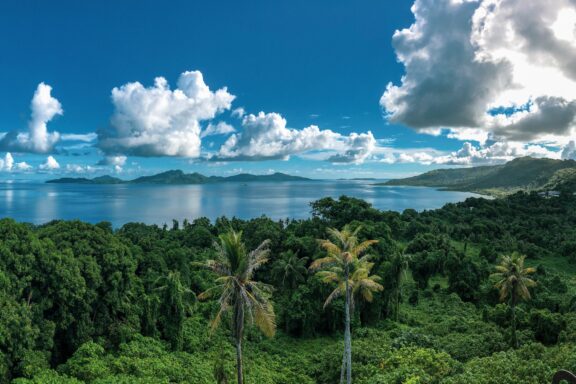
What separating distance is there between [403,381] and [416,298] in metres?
33.1

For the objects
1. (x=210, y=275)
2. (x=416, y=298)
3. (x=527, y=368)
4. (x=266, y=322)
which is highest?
(x=266, y=322)

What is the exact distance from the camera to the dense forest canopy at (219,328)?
18719 millimetres

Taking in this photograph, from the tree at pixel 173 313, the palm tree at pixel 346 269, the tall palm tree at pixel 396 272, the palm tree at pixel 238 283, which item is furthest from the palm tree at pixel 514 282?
the tree at pixel 173 313

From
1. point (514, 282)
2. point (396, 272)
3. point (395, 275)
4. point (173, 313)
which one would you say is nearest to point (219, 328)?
point (173, 313)

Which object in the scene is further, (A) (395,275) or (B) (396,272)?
(A) (395,275)

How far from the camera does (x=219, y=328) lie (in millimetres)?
33594

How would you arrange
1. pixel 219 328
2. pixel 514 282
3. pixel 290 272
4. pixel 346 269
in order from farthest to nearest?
pixel 290 272, pixel 219 328, pixel 514 282, pixel 346 269

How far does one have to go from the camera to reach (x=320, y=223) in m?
60.9

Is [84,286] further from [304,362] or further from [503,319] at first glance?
[503,319]

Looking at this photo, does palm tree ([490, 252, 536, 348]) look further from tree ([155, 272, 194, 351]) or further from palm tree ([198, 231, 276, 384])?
tree ([155, 272, 194, 351])

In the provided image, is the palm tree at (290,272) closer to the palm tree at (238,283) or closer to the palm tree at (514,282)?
the palm tree at (514,282)

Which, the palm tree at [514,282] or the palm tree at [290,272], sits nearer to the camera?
the palm tree at [514,282]

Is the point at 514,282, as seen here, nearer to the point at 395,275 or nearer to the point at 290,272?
the point at 395,275

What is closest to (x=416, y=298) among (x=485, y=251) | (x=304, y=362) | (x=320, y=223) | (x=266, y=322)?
(x=320, y=223)
